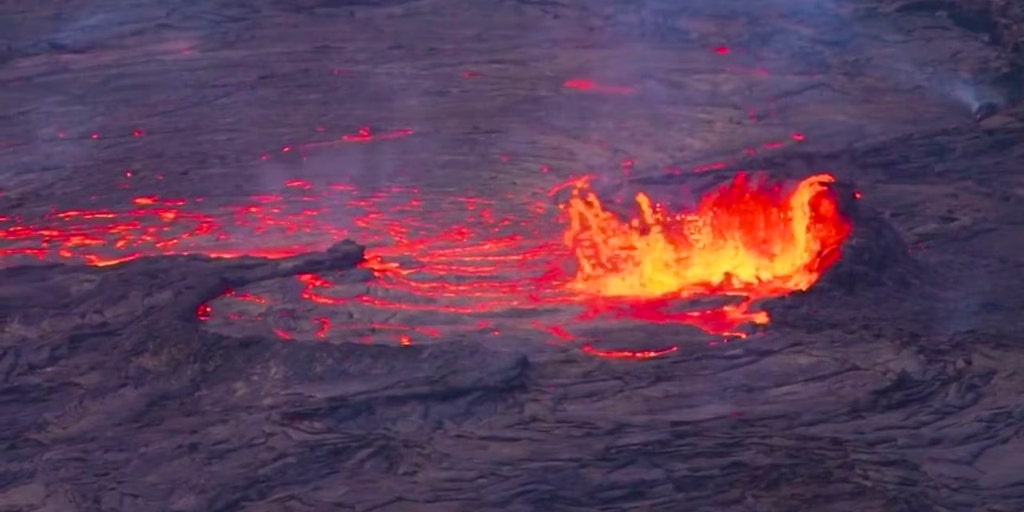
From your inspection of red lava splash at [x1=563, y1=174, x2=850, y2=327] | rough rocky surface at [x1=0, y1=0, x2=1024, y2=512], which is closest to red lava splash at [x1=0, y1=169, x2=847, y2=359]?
red lava splash at [x1=563, y1=174, x2=850, y2=327]

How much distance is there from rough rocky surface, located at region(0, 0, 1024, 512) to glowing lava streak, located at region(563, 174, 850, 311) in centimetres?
28

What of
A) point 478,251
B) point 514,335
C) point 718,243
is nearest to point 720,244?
point 718,243

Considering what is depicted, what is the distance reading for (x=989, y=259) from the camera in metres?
8.82

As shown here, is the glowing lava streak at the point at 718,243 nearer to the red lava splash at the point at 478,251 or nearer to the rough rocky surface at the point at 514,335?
the red lava splash at the point at 478,251

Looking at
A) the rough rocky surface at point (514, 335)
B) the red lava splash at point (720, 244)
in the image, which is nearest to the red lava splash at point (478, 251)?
the red lava splash at point (720, 244)

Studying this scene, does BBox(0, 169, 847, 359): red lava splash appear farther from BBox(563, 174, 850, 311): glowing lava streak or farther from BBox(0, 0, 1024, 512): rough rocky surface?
BBox(0, 0, 1024, 512): rough rocky surface

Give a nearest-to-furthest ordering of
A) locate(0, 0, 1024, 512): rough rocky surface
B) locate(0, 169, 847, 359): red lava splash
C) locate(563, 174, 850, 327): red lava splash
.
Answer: locate(0, 0, 1024, 512): rough rocky surface
locate(0, 169, 847, 359): red lava splash
locate(563, 174, 850, 327): red lava splash

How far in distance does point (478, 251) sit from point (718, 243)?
5.18ft

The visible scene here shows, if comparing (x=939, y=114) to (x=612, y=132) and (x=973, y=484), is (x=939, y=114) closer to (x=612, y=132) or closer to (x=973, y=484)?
(x=612, y=132)

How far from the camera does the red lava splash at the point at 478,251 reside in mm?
7785

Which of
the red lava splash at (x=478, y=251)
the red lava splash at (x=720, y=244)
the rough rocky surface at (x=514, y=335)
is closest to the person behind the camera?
the rough rocky surface at (x=514, y=335)

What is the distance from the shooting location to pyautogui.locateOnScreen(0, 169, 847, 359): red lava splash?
7.79 metres

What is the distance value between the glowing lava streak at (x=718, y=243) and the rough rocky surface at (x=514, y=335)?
0.28 metres

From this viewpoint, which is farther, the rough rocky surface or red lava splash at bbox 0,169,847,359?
red lava splash at bbox 0,169,847,359
